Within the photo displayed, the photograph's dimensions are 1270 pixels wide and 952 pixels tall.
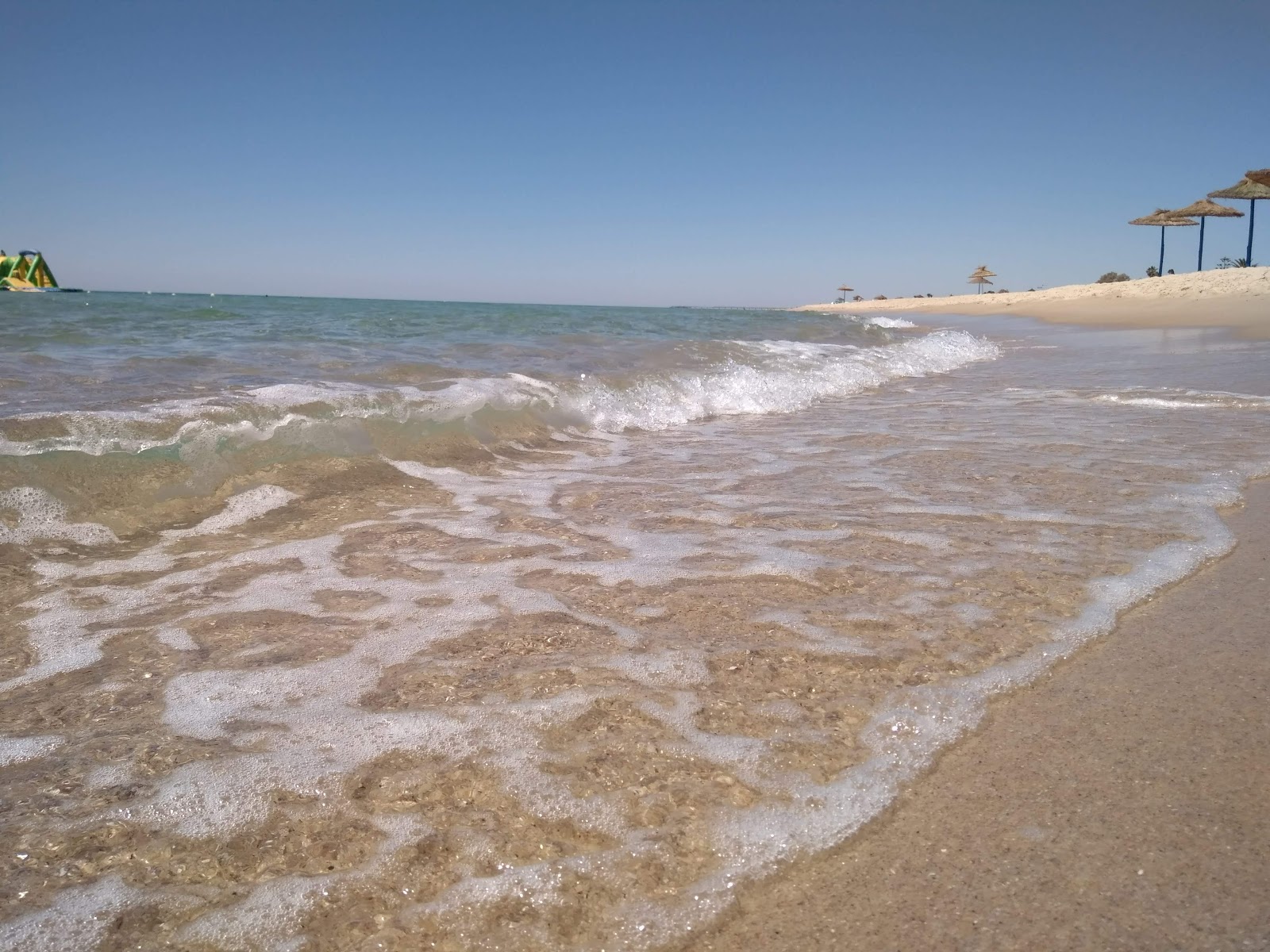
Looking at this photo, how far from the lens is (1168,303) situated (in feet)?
68.2

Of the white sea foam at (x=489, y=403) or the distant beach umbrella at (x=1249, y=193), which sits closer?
the white sea foam at (x=489, y=403)

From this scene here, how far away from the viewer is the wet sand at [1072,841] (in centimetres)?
109

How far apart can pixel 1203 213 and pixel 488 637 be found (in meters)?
32.7

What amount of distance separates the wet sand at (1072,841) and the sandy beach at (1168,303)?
48.2ft

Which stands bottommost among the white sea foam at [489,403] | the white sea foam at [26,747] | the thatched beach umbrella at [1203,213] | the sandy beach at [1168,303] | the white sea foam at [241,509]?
the white sea foam at [26,747]

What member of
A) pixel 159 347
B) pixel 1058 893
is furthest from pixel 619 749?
pixel 159 347

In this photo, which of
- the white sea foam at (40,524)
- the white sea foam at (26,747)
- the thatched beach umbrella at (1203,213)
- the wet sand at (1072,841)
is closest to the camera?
the wet sand at (1072,841)

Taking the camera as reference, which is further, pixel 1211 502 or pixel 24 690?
pixel 1211 502

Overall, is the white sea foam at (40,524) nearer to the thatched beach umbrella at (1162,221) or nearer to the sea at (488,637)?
the sea at (488,637)

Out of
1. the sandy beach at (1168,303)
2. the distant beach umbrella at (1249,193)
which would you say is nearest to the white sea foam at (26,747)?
the sandy beach at (1168,303)

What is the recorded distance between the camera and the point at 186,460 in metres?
3.59

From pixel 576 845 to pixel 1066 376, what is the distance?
28.5 ft

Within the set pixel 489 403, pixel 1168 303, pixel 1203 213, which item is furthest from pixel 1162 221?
pixel 489 403

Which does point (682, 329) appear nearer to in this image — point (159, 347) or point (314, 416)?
point (159, 347)
